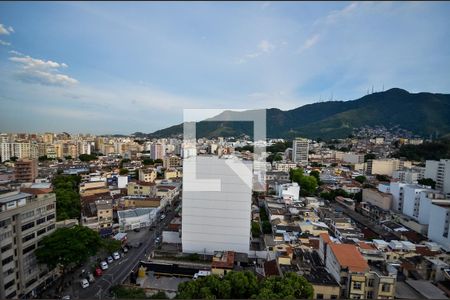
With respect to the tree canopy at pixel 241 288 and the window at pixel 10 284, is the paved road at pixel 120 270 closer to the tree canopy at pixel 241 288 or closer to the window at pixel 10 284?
the window at pixel 10 284

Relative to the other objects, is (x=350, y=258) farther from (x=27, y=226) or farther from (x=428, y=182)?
(x=428, y=182)

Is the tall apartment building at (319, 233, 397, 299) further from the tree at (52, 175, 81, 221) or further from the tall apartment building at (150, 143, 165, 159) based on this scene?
the tall apartment building at (150, 143, 165, 159)

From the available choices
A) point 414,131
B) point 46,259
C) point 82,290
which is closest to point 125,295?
point 82,290

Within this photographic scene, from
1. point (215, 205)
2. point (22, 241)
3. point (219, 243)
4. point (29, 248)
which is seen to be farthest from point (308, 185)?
point (22, 241)

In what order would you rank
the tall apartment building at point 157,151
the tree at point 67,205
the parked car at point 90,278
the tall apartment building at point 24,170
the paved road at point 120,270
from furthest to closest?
the tall apartment building at point 157,151 → the tall apartment building at point 24,170 → the tree at point 67,205 → the parked car at point 90,278 → the paved road at point 120,270

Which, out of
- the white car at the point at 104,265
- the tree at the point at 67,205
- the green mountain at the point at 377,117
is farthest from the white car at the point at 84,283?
the green mountain at the point at 377,117

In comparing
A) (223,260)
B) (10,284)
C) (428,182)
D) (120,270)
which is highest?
(428,182)
